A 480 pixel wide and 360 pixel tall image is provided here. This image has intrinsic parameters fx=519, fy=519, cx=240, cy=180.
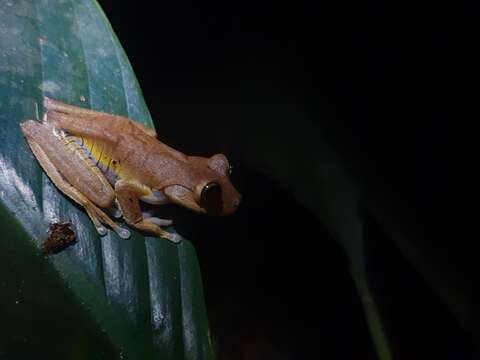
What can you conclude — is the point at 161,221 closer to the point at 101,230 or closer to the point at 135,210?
the point at 135,210

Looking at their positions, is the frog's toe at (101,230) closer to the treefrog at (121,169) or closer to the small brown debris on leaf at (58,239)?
the treefrog at (121,169)

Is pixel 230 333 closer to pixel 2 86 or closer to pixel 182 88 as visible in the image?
pixel 182 88

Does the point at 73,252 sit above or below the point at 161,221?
above

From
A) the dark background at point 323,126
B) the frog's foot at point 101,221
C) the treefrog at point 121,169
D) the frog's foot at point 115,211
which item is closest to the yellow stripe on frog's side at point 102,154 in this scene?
the treefrog at point 121,169

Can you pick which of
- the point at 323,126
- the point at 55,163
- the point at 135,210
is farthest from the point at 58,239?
the point at 323,126

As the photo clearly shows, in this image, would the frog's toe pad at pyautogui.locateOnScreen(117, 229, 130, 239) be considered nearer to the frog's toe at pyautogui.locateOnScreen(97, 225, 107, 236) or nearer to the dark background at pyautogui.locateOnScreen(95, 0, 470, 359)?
the frog's toe at pyautogui.locateOnScreen(97, 225, 107, 236)
